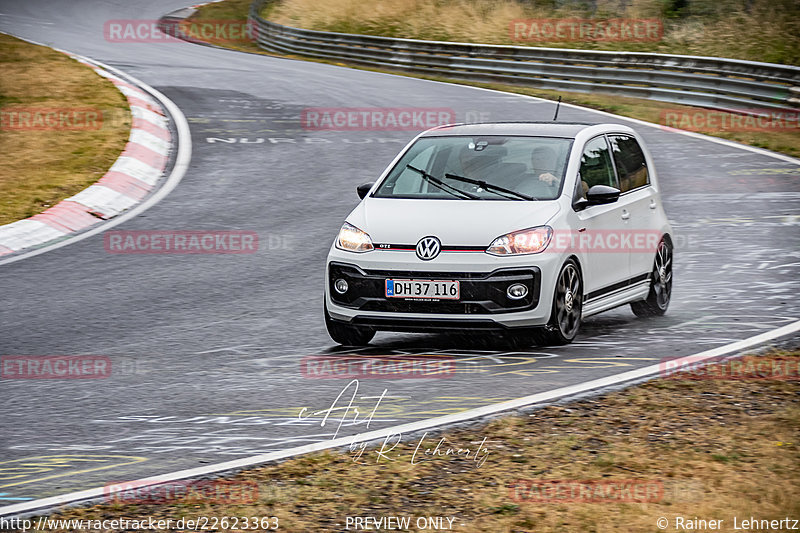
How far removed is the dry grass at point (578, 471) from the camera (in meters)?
4.95

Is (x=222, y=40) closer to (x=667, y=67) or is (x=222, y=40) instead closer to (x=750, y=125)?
(x=667, y=67)

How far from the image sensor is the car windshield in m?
8.85

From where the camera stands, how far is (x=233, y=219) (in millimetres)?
13844

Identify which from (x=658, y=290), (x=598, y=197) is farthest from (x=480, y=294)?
(x=658, y=290)

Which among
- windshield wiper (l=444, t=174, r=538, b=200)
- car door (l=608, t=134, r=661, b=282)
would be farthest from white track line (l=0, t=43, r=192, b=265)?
car door (l=608, t=134, r=661, b=282)

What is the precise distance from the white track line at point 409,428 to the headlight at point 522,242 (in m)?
1.15

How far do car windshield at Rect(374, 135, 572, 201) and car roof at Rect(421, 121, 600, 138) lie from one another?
0.08 meters

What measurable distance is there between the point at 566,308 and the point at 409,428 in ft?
8.21

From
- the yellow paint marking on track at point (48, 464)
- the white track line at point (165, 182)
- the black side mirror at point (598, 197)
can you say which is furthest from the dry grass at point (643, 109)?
the yellow paint marking on track at point (48, 464)

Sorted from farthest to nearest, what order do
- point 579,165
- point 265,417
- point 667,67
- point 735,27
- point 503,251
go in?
point 735,27
point 667,67
point 579,165
point 503,251
point 265,417

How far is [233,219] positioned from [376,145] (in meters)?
5.70

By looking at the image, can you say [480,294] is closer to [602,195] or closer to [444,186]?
[444,186]

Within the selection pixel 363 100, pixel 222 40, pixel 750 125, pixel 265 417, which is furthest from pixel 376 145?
pixel 222 40

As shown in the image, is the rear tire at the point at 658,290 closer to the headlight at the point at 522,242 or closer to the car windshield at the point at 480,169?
the car windshield at the point at 480,169
